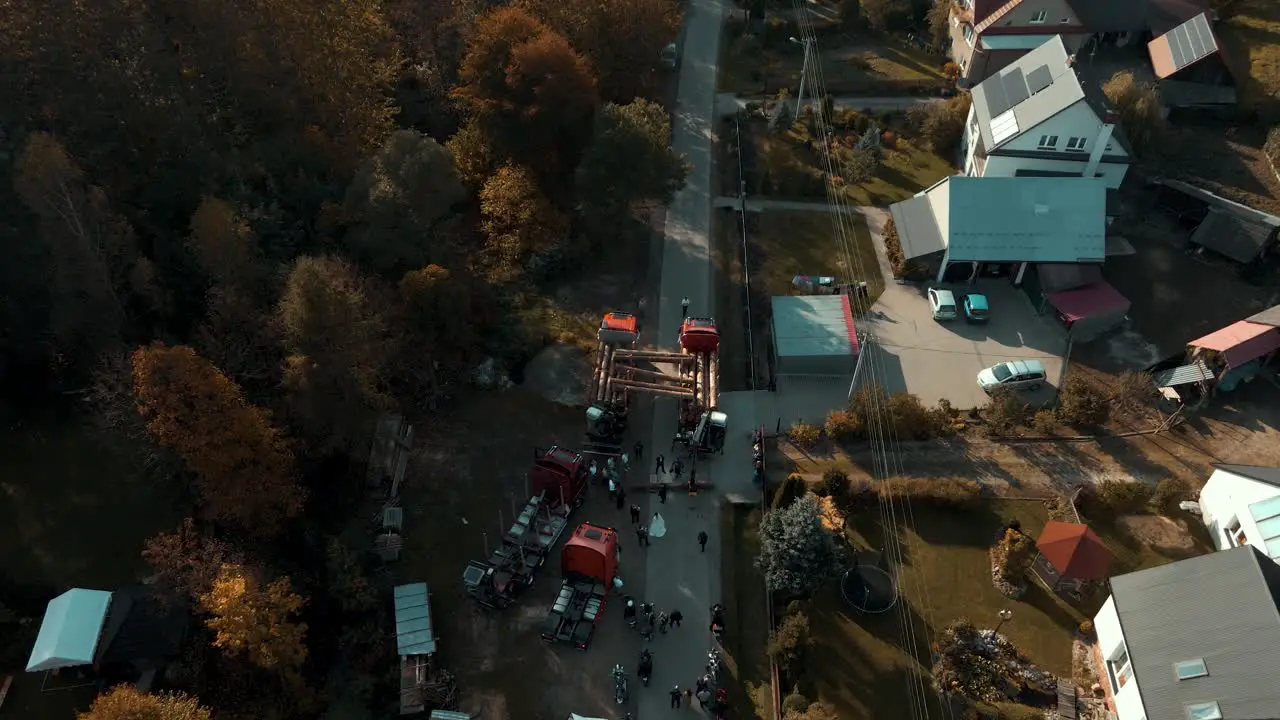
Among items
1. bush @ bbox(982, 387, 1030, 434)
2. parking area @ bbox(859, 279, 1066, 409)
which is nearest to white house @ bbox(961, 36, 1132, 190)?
parking area @ bbox(859, 279, 1066, 409)

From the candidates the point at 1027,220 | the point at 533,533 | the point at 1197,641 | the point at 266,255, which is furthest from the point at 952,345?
the point at 266,255

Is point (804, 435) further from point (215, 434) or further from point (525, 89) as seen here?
point (525, 89)

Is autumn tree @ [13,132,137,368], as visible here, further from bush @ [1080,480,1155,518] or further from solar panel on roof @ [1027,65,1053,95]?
solar panel on roof @ [1027,65,1053,95]

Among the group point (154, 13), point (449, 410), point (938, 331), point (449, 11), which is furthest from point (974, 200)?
point (154, 13)

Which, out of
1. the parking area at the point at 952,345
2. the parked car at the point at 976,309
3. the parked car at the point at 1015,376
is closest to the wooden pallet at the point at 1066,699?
the parking area at the point at 952,345

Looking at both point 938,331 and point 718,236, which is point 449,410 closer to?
point 718,236
